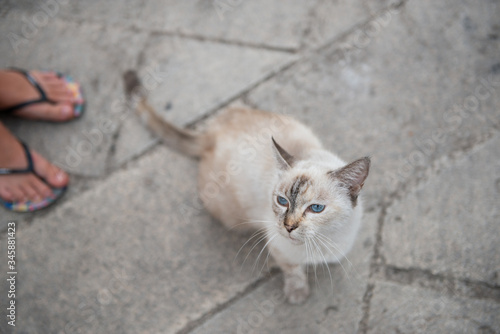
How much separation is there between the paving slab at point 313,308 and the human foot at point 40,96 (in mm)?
1814

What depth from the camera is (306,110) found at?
2.54 m

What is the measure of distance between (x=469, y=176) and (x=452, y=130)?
1.10ft

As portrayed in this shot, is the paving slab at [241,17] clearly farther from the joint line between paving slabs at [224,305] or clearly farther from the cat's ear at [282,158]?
the joint line between paving slabs at [224,305]

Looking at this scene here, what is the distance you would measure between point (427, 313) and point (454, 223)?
57 cm

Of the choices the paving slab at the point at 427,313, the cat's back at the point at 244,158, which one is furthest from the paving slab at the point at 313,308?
the cat's back at the point at 244,158

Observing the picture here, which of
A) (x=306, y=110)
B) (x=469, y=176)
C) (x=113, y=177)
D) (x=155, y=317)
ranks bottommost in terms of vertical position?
(x=155, y=317)

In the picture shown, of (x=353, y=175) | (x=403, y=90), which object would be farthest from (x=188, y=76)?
(x=353, y=175)

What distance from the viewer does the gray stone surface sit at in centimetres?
212

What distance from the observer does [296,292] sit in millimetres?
2092

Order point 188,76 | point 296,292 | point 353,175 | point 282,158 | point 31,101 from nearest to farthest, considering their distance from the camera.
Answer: point 353,175 < point 282,158 < point 296,292 < point 31,101 < point 188,76

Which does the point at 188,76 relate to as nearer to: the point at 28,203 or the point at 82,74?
the point at 82,74

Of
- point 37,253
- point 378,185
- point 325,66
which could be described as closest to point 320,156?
point 378,185

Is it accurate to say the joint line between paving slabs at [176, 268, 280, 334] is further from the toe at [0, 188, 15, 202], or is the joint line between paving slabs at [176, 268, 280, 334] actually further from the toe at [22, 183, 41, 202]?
the toe at [0, 188, 15, 202]

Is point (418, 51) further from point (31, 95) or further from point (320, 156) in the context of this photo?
point (31, 95)
